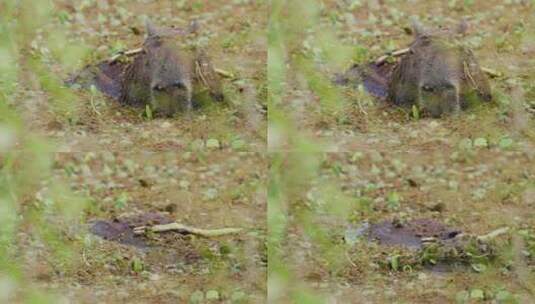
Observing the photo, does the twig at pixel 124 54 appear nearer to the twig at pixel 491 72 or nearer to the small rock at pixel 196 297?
the small rock at pixel 196 297

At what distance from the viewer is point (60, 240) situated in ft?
14.0

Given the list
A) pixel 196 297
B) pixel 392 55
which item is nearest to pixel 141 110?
pixel 196 297

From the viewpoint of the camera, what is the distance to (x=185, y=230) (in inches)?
170

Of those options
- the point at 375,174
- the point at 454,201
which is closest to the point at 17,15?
the point at 375,174

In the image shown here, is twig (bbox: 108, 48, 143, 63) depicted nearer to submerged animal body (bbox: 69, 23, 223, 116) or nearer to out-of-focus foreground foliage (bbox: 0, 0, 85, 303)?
submerged animal body (bbox: 69, 23, 223, 116)

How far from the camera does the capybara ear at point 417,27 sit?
431cm

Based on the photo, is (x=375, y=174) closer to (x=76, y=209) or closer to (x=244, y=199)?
(x=244, y=199)

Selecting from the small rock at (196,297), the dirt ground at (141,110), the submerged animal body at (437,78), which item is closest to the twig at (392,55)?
the submerged animal body at (437,78)

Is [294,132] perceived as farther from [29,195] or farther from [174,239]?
[29,195]

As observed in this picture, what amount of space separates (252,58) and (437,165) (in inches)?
36.5

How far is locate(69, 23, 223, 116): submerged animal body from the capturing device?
170 inches

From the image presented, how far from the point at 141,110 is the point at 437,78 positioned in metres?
1.29

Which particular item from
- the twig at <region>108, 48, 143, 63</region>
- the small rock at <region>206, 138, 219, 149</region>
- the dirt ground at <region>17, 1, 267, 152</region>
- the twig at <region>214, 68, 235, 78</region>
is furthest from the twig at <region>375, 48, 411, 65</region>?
the twig at <region>108, 48, 143, 63</region>

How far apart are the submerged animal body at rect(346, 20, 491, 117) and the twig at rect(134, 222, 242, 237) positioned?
0.91 m
